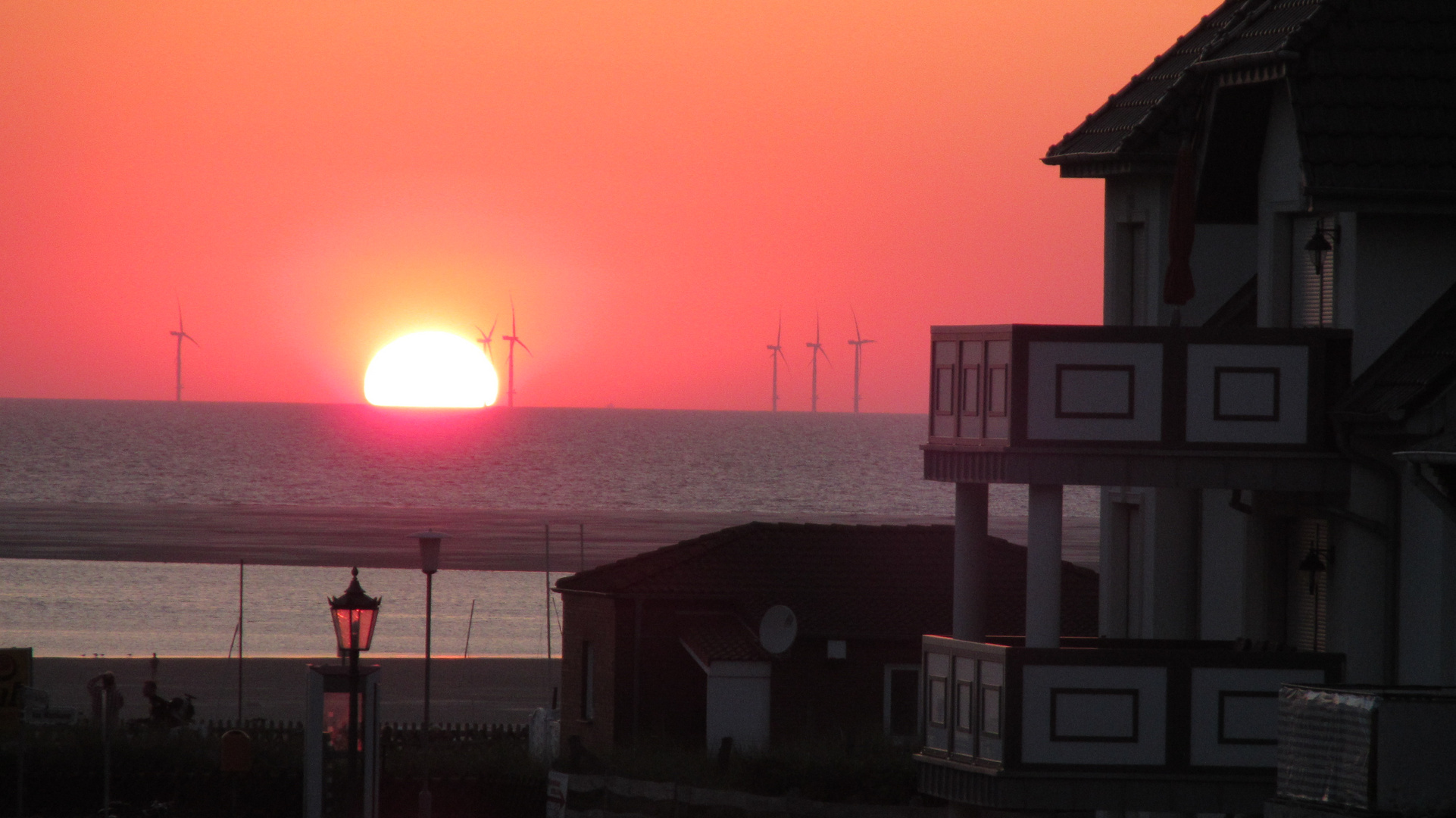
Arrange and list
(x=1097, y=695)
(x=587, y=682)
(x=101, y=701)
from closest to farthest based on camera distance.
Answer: (x=1097, y=695) < (x=587, y=682) < (x=101, y=701)

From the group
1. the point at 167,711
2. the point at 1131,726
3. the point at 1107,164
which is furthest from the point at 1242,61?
the point at 167,711

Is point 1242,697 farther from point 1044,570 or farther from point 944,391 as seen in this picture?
point 944,391

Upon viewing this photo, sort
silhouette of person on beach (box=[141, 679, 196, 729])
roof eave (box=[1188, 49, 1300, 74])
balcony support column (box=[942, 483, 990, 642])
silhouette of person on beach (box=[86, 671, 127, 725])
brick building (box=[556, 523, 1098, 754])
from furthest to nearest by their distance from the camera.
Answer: silhouette of person on beach (box=[141, 679, 196, 729])
silhouette of person on beach (box=[86, 671, 127, 725])
brick building (box=[556, 523, 1098, 754])
balcony support column (box=[942, 483, 990, 642])
roof eave (box=[1188, 49, 1300, 74])

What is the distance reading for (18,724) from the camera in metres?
28.2

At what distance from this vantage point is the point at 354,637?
75.6ft

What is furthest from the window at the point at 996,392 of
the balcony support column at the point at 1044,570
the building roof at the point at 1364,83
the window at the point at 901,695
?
the window at the point at 901,695

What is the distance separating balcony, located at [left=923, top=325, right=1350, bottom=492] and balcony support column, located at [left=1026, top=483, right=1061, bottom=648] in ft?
1.32

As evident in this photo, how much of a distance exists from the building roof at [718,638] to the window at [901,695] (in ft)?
7.95

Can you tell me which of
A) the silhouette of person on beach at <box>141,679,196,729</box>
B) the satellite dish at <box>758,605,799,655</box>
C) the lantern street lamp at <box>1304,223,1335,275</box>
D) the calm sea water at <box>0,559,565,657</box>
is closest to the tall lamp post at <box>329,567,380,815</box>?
the lantern street lamp at <box>1304,223,1335,275</box>

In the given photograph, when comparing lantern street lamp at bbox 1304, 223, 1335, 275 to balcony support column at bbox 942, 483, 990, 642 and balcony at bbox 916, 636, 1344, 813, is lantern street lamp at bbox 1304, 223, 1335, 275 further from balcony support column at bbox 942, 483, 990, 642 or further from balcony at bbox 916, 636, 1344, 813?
balcony support column at bbox 942, 483, 990, 642

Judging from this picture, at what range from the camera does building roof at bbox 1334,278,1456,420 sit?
1877 centimetres

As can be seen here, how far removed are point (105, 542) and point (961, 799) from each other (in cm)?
9222

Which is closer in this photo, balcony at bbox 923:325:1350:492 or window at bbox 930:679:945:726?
balcony at bbox 923:325:1350:492

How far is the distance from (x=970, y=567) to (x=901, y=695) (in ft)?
44.6
